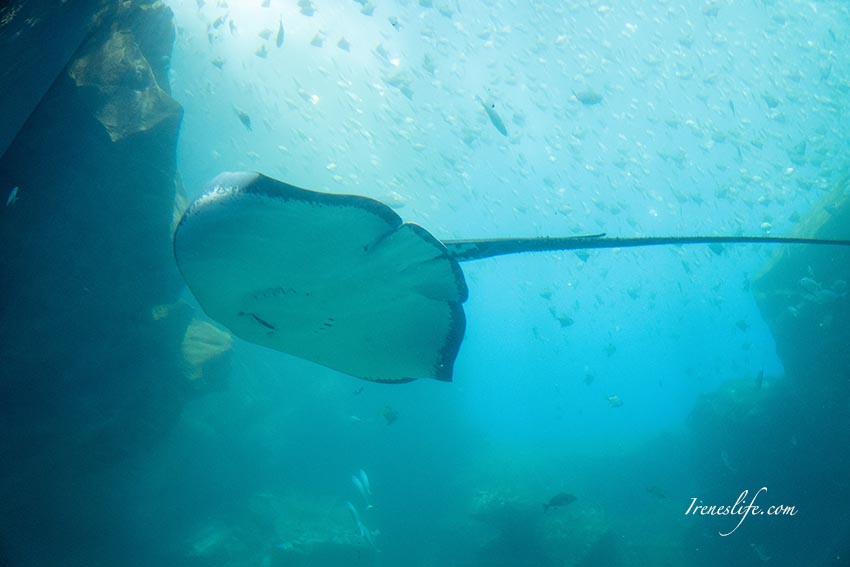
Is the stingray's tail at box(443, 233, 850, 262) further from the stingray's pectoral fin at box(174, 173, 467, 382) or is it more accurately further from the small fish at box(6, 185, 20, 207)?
the small fish at box(6, 185, 20, 207)

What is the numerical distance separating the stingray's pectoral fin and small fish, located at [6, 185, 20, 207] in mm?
4570

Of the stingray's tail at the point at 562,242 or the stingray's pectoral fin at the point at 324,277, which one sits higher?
the stingray's tail at the point at 562,242

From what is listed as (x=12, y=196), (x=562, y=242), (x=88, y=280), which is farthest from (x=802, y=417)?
(x=12, y=196)

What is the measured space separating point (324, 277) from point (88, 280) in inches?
251

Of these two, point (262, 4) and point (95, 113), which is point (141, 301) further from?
point (262, 4)

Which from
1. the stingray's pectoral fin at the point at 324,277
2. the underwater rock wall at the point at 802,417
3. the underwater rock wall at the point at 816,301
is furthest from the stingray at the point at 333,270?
the underwater rock wall at the point at 802,417

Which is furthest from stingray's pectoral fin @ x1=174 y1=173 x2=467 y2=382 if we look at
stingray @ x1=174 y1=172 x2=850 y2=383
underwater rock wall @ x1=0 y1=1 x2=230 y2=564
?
underwater rock wall @ x1=0 y1=1 x2=230 y2=564

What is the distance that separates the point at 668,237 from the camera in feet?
7.97

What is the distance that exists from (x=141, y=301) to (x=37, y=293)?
1591 mm

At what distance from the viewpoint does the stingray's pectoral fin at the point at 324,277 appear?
2.00m

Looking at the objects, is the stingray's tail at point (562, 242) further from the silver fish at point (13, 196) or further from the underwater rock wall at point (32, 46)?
the silver fish at point (13, 196)

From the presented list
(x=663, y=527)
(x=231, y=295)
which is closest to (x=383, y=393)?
(x=663, y=527)

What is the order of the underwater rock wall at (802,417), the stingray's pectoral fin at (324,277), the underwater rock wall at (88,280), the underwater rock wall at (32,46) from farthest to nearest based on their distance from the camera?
the underwater rock wall at (802,417), the underwater rock wall at (88,280), the underwater rock wall at (32,46), the stingray's pectoral fin at (324,277)

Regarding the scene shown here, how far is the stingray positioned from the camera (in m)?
2.01
